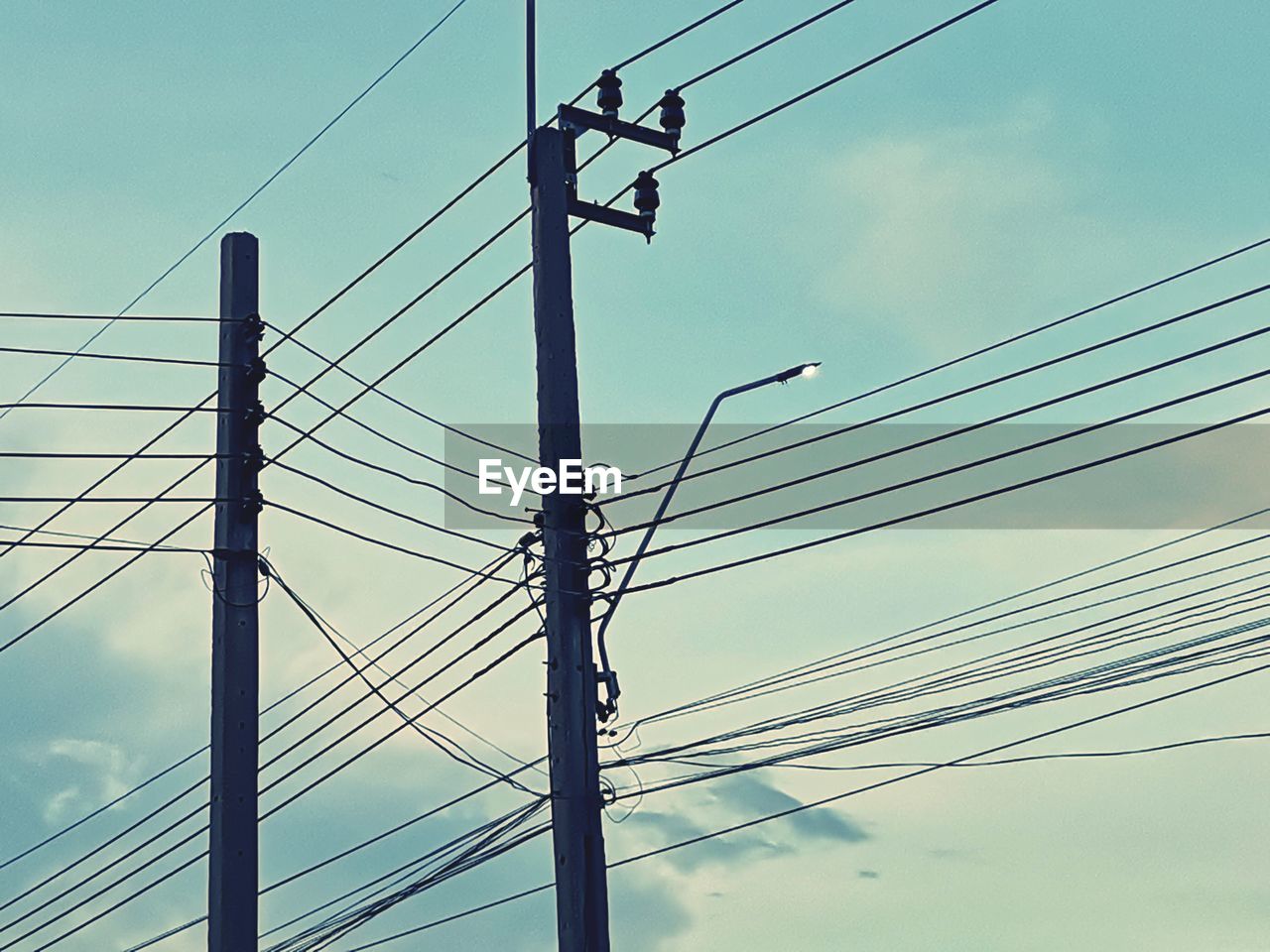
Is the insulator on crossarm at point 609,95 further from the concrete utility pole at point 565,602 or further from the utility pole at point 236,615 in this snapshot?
the utility pole at point 236,615

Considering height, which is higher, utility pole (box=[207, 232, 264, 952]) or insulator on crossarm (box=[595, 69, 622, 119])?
insulator on crossarm (box=[595, 69, 622, 119])

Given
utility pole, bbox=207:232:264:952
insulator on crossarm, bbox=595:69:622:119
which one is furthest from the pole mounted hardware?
utility pole, bbox=207:232:264:952

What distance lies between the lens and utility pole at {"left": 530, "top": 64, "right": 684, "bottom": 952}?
12.1 metres

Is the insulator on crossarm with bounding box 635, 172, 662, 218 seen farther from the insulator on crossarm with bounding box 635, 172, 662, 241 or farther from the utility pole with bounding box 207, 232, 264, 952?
the utility pole with bounding box 207, 232, 264, 952

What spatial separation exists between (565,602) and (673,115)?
14.9 ft

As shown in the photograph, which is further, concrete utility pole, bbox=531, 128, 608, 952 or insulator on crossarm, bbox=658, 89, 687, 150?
insulator on crossarm, bbox=658, 89, 687, 150

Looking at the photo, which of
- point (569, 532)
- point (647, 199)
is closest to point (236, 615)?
point (569, 532)

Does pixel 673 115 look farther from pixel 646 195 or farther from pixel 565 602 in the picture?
pixel 565 602

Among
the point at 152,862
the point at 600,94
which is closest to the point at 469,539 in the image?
the point at 600,94

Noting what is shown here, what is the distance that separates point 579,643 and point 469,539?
2.76 metres

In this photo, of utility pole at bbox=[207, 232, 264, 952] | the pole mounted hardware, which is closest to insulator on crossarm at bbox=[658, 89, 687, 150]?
the pole mounted hardware

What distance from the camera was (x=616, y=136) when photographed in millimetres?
14289

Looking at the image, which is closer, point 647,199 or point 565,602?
point 565,602

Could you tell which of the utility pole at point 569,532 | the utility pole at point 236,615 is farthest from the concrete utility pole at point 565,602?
the utility pole at point 236,615
